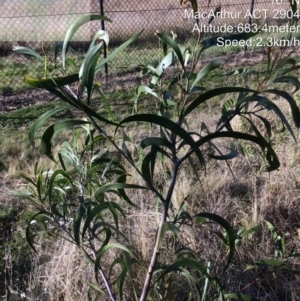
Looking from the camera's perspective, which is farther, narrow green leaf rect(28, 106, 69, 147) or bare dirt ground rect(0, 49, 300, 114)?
bare dirt ground rect(0, 49, 300, 114)

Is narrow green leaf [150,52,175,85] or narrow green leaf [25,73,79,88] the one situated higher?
narrow green leaf [150,52,175,85]

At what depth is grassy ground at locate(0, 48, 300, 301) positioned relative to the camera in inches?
85.0

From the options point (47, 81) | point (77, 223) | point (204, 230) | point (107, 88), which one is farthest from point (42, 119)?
point (107, 88)

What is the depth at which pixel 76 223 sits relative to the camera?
146cm

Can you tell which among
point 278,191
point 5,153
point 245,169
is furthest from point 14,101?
point 278,191

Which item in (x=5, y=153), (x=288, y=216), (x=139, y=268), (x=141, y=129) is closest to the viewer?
(x=139, y=268)

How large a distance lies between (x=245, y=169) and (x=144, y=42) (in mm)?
5670

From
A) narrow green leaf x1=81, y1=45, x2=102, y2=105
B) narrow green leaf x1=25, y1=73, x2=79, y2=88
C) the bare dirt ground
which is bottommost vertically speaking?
narrow green leaf x1=25, y1=73, x2=79, y2=88

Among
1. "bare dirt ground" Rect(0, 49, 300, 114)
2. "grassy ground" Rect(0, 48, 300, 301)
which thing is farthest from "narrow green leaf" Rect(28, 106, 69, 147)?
"bare dirt ground" Rect(0, 49, 300, 114)

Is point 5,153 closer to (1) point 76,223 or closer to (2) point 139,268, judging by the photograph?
(2) point 139,268

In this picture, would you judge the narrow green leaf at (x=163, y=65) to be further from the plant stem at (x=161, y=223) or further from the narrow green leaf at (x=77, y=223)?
the narrow green leaf at (x=77, y=223)

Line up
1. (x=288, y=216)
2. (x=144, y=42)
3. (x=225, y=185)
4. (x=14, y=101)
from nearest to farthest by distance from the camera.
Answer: (x=288, y=216) < (x=225, y=185) < (x=14, y=101) < (x=144, y=42)

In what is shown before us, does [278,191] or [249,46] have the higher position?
[249,46]

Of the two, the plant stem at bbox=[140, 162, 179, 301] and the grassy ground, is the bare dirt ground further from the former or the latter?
the plant stem at bbox=[140, 162, 179, 301]
